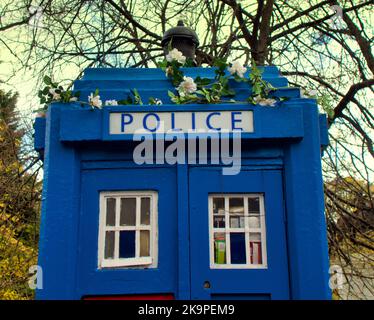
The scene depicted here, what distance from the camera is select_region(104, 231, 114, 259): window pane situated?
8.39ft

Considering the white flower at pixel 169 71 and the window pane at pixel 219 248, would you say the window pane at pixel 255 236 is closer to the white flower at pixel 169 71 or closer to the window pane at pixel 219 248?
the window pane at pixel 219 248

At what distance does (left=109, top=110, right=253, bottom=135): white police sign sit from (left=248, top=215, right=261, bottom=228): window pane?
46cm

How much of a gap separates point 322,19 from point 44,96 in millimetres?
3798

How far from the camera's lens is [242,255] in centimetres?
256

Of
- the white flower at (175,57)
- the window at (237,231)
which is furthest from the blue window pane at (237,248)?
the white flower at (175,57)

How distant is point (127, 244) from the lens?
2568mm

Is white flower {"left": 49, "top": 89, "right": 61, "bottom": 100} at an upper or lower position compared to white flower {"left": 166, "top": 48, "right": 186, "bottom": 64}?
lower

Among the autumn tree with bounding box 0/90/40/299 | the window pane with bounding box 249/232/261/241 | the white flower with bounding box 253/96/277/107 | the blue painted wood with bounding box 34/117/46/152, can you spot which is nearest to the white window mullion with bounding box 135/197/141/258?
the window pane with bounding box 249/232/261/241

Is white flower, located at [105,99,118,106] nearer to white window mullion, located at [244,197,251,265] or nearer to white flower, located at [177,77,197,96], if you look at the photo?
white flower, located at [177,77,197,96]

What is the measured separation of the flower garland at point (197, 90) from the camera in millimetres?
2701

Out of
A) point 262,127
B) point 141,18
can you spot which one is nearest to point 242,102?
point 262,127

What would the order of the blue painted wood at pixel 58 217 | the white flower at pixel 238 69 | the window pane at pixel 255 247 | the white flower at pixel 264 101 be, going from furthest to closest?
1. the white flower at pixel 238 69
2. the white flower at pixel 264 101
3. the window pane at pixel 255 247
4. the blue painted wood at pixel 58 217

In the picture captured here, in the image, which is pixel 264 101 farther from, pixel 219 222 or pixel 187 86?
pixel 219 222
